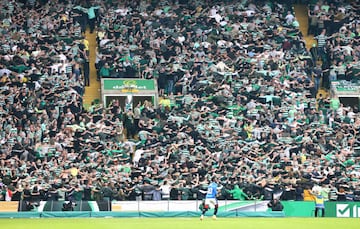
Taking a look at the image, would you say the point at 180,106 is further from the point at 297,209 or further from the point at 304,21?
the point at 304,21

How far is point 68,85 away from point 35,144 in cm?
512

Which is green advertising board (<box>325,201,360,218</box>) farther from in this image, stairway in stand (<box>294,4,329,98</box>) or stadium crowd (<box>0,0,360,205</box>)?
stairway in stand (<box>294,4,329,98</box>)

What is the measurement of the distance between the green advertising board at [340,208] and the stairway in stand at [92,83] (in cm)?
1496

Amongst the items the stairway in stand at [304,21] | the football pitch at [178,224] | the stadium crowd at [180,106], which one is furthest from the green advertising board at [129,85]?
the football pitch at [178,224]

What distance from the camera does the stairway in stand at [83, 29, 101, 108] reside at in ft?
162

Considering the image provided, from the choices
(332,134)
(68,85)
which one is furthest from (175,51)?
(332,134)

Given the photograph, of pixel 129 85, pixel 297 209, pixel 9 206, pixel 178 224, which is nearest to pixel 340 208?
pixel 297 209

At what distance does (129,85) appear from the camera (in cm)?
4950

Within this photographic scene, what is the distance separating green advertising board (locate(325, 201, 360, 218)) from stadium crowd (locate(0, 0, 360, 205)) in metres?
0.41

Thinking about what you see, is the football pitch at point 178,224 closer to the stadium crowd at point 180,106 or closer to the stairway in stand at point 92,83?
the stadium crowd at point 180,106

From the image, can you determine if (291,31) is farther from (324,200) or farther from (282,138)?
(324,200)

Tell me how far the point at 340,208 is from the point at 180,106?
11188 millimetres

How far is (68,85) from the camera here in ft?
152

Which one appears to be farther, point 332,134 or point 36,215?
point 332,134
